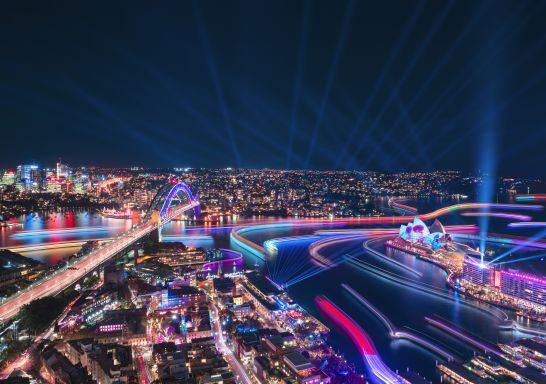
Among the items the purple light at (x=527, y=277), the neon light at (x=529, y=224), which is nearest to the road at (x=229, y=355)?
the purple light at (x=527, y=277)

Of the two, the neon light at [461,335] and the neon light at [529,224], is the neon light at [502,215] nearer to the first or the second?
the neon light at [529,224]

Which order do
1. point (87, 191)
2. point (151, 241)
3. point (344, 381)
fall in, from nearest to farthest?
point (344, 381) < point (151, 241) < point (87, 191)

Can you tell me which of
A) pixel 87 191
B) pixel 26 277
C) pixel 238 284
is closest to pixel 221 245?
pixel 238 284

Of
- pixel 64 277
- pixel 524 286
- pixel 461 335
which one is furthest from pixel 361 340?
pixel 64 277

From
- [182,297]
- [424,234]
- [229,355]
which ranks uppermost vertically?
[424,234]

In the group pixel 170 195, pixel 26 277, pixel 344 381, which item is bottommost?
pixel 344 381

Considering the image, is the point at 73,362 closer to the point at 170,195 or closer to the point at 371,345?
the point at 371,345

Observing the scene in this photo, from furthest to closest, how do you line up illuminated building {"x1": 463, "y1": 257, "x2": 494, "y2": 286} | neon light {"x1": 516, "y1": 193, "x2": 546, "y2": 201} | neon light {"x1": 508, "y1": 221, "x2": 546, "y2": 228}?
neon light {"x1": 516, "y1": 193, "x2": 546, "y2": 201}
neon light {"x1": 508, "y1": 221, "x2": 546, "y2": 228}
illuminated building {"x1": 463, "y1": 257, "x2": 494, "y2": 286}

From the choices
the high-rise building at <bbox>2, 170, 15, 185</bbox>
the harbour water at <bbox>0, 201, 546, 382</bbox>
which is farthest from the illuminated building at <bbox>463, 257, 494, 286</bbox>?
the high-rise building at <bbox>2, 170, 15, 185</bbox>

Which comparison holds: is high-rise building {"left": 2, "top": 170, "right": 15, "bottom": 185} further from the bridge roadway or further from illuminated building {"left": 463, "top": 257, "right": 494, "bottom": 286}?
illuminated building {"left": 463, "top": 257, "right": 494, "bottom": 286}

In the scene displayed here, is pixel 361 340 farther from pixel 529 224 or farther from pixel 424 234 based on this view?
pixel 529 224

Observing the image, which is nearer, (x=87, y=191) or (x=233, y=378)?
(x=233, y=378)
